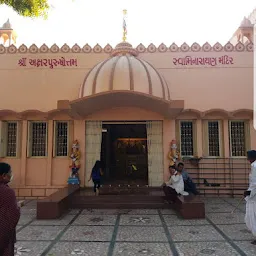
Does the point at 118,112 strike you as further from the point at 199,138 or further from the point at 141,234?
the point at 141,234

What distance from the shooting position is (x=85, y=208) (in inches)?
342

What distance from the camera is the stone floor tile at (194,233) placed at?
5742 millimetres

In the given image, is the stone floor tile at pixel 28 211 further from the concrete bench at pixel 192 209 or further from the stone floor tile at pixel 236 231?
the stone floor tile at pixel 236 231

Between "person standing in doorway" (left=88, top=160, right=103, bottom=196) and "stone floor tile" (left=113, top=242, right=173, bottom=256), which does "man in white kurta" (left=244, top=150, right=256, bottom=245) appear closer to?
"stone floor tile" (left=113, top=242, right=173, bottom=256)

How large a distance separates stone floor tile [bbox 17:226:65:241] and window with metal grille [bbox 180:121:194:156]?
241 inches

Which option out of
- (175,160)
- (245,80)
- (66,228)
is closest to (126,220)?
(66,228)

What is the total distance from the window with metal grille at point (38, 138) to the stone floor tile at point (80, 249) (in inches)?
246

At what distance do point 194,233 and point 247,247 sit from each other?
1197 mm

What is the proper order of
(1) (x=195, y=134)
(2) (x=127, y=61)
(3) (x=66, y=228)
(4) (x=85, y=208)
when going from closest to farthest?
(3) (x=66, y=228), (4) (x=85, y=208), (2) (x=127, y=61), (1) (x=195, y=134)

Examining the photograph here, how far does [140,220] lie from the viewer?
723cm

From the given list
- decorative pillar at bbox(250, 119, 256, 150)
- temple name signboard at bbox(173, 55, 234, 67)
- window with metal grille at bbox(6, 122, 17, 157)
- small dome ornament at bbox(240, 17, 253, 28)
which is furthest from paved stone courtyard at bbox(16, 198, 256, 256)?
small dome ornament at bbox(240, 17, 253, 28)

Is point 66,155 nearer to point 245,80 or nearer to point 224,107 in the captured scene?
point 224,107

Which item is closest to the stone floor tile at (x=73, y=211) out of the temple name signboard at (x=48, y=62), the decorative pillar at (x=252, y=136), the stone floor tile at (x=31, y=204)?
the stone floor tile at (x=31, y=204)

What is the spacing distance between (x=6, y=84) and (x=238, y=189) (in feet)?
32.8
